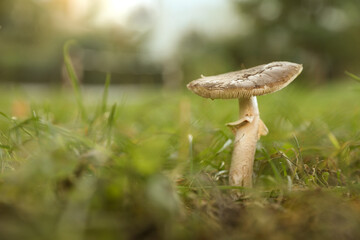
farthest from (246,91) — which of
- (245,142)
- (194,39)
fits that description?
(194,39)

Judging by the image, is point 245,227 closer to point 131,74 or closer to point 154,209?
point 154,209

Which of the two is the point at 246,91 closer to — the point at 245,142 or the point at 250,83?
the point at 250,83

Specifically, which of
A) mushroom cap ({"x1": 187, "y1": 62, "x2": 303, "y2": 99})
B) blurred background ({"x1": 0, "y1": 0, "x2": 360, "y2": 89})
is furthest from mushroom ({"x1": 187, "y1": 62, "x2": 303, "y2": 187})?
blurred background ({"x1": 0, "y1": 0, "x2": 360, "y2": 89})

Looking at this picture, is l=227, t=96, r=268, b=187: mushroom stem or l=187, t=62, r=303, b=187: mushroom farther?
l=227, t=96, r=268, b=187: mushroom stem

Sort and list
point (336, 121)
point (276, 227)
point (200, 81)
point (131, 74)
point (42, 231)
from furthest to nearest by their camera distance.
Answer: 1. point (131, 74)
2. point (336, 121)
3. point (200, 81)
4. point (276, 227)
5. point (42, 231)

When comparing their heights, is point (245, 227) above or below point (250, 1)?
below

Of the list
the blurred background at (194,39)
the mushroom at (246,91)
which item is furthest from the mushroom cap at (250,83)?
the blurred background at (194,39)

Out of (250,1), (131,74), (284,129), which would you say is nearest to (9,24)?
(131,74)

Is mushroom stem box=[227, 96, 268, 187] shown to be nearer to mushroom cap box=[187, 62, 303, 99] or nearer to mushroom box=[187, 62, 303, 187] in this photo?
mushroom box=[187, 62, 303, 187]

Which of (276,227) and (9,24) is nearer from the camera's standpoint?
(276,227)
